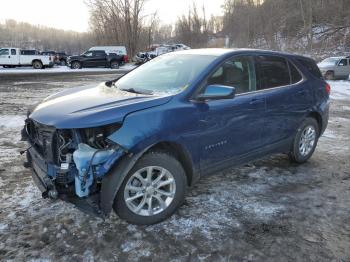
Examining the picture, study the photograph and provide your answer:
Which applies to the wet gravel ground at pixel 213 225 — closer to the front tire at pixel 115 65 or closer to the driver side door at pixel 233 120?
the driver side door at pixel 233 120

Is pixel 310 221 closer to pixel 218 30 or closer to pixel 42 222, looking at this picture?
pixel 42 222

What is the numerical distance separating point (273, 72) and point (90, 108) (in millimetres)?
2592

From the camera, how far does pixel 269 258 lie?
2996 mm

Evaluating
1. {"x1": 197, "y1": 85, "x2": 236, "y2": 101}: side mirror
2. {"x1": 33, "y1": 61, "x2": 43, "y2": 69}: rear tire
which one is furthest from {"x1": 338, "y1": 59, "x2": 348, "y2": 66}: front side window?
{"x1": 33, "y1": 61, "x2": 43, "y2": 69}: rear tire

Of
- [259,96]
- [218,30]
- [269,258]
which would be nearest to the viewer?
[269,258]

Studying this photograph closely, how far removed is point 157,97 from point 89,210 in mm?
1246

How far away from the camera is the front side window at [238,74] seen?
4.01 m

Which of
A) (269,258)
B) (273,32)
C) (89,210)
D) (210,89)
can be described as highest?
(273,32)

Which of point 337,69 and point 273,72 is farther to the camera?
point 337,69

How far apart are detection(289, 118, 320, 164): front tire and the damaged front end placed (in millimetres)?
3029

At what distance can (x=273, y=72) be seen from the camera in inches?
185

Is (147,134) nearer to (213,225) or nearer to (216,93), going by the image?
(216,93)

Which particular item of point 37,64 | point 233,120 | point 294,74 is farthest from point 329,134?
point 37,64

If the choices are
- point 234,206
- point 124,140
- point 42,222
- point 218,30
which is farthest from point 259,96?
point 218,30
